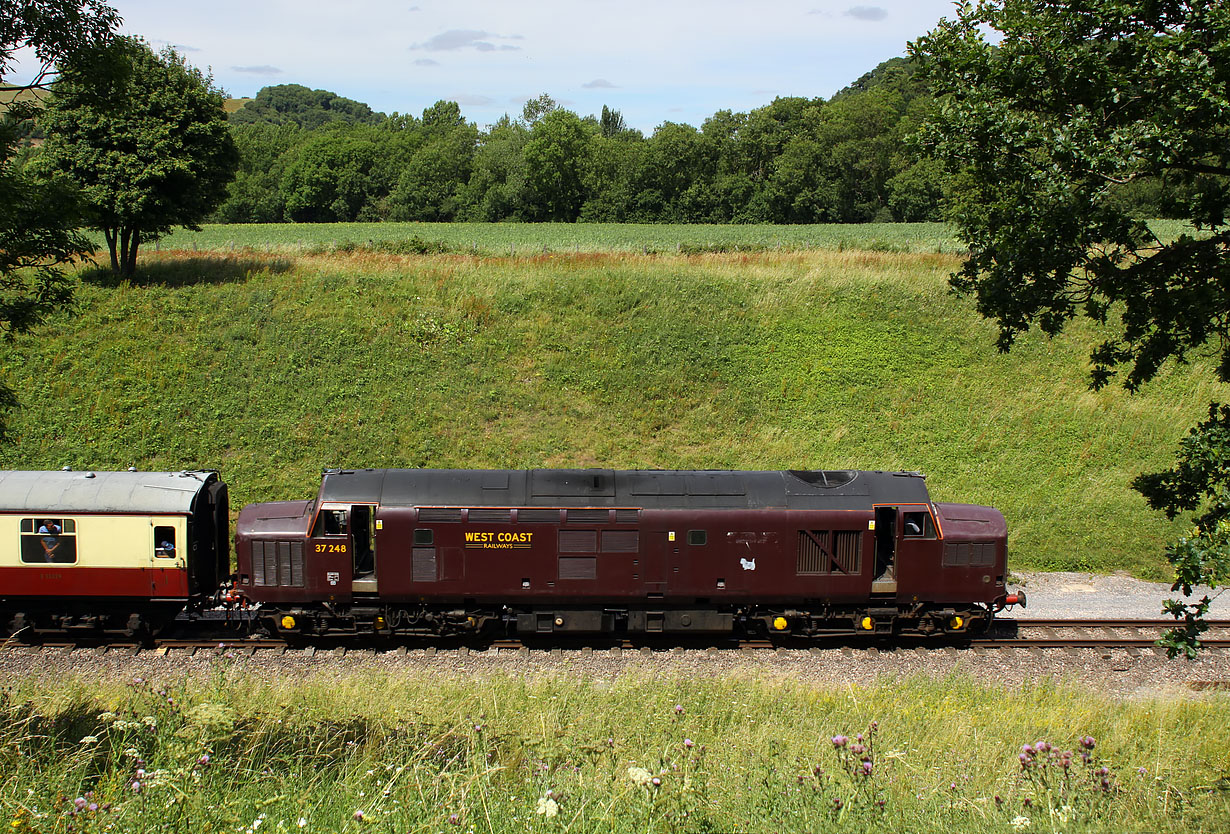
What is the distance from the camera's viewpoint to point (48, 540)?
14.7 metres

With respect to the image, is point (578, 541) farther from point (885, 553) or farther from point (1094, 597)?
point (1094, 597)

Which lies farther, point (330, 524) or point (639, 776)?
point (330, 524)

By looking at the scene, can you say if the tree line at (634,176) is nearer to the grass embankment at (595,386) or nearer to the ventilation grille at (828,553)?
the grass embankment at (595,386)

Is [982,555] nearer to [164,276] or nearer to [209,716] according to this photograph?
[209,716]

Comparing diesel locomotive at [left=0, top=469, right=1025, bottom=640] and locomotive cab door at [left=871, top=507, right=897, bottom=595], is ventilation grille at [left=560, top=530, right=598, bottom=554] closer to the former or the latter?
diesel locomotive at [left=0, top=469, right=1025, bottom=640]

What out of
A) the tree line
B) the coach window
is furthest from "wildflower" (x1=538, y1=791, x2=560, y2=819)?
the tree line

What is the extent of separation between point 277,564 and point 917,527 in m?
11.4

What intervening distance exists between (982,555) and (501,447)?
13.6 metres

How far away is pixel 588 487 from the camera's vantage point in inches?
586

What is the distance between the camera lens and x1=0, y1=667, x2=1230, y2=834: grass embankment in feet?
22.0

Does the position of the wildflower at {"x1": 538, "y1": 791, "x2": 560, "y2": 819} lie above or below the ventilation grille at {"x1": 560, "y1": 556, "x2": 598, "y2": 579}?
Result: above

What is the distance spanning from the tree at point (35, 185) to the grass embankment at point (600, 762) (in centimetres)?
621

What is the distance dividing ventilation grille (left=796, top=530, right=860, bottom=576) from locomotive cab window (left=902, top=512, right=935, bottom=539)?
0.90 meters

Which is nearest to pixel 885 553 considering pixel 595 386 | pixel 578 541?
pixel 578 541
